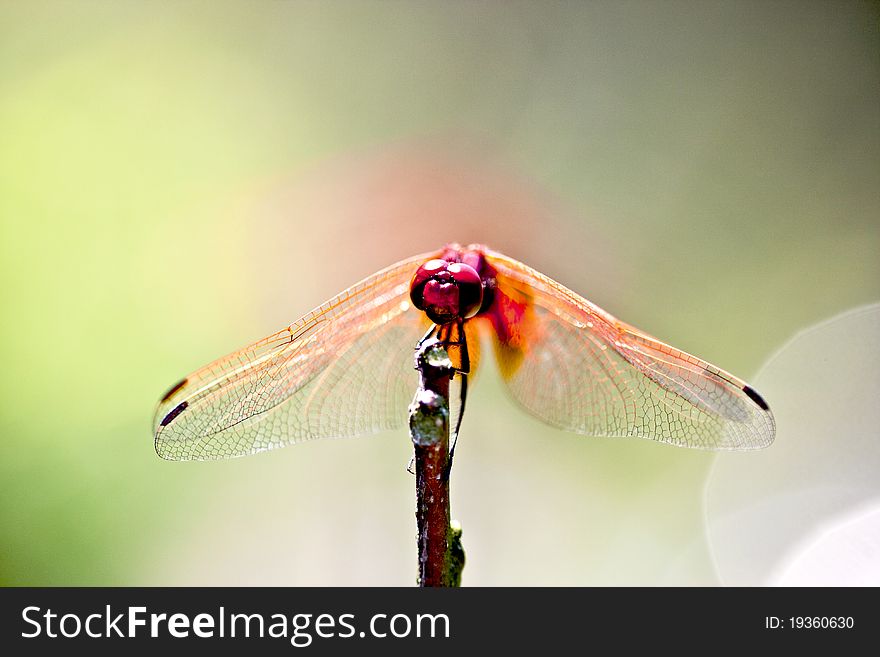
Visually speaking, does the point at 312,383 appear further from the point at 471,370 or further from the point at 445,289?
the point at 445,289

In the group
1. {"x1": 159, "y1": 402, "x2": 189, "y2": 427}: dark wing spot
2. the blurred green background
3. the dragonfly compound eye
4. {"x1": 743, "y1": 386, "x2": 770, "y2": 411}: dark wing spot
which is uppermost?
the blurred green background

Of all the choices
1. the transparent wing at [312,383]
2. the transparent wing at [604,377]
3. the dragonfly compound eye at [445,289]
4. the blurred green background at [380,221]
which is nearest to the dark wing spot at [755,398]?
the transparent wing at [604,377]

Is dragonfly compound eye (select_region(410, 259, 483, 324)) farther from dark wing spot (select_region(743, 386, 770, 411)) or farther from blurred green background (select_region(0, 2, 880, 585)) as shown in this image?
blurred green background (select_region(0, 2, 880, 585))

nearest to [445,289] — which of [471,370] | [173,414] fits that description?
[471,370]

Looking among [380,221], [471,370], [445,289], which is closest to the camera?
[445,289]

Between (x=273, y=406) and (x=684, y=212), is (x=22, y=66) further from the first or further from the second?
(x=684, y=212)

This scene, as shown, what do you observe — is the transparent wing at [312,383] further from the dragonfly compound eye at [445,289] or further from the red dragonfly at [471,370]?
the dragonfly compound eye at [445,289]

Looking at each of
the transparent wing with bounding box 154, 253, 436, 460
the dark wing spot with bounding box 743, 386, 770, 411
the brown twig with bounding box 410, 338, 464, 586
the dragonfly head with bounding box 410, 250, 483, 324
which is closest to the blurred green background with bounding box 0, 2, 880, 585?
the transparent wing with bounding box 154, 253, 436, 460

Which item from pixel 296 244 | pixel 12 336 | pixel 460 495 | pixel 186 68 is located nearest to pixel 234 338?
pixel 296 244
